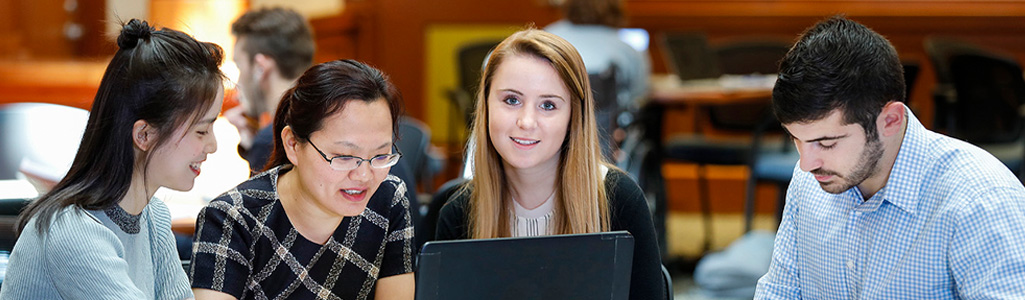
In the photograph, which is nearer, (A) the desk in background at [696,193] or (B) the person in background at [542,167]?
(B) the person in background at [542,167]

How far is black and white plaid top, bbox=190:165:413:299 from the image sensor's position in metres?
1.72

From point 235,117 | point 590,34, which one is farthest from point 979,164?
point 590,34

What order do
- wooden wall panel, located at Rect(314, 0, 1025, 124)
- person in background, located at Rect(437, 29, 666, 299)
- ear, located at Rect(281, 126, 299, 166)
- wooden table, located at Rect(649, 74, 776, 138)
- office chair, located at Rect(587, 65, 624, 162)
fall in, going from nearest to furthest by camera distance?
ear, located at Rect(281, 126, 299, 166), person in background, located at Rect(437, 29, 666, 299), office chair, located at Rect(587, 65, 624, 162), wooden table, located at Rect(649, 74, 776, 138), wooden wall panel, located at Rect(314, 0, 1025, 124)

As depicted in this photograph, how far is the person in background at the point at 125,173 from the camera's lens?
4.77 feet

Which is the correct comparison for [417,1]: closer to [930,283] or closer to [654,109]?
[654,109]

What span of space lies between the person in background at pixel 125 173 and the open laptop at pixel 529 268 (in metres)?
0.47

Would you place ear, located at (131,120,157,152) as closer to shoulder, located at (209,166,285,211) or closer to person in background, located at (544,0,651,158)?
shoulder, located at (209,166,285,211)

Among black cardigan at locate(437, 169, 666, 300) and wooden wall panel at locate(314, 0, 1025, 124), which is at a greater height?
wooden wall panel at locate(314, 0, 1025, 124)

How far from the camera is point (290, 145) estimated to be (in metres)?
1.81

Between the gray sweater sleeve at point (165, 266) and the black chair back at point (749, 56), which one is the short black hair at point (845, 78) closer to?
the gray sweater sleeve at point (165, 266)

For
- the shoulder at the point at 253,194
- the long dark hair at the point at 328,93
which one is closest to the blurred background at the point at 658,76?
the shoulder at the point at 253,194

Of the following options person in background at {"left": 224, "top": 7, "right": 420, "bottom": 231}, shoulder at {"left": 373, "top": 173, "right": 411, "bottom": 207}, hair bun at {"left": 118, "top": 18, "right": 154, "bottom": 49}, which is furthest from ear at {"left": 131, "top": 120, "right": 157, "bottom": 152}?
person in background at {"left": 224, "top": 7, "right": 420, "bottom": 231}

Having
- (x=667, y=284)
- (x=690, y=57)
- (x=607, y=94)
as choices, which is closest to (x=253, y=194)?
(x=667, y=284)

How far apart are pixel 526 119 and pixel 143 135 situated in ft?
2.21
